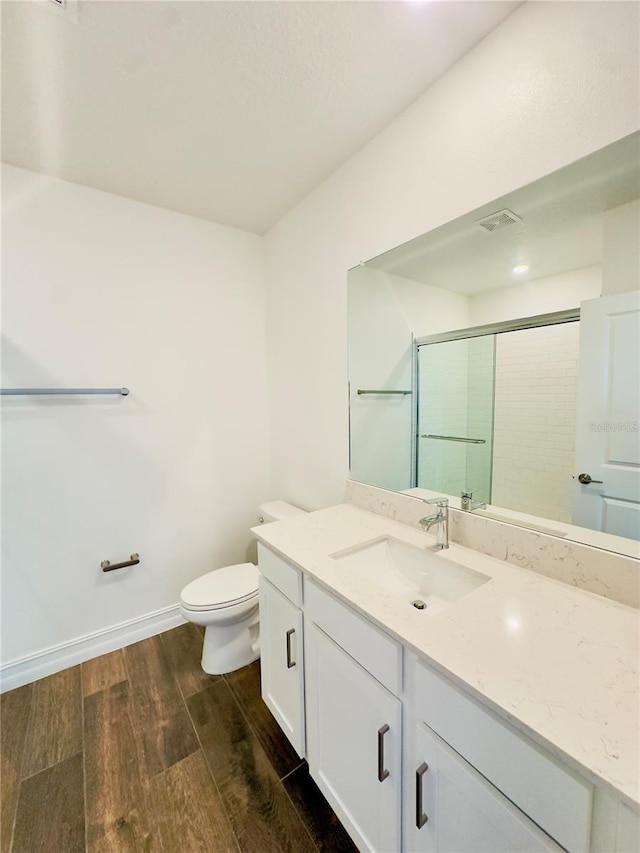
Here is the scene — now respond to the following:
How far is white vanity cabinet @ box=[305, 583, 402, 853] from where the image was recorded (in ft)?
2.78

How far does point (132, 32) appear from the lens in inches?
41.4

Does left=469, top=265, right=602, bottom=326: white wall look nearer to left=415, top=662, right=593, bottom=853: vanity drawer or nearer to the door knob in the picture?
the door knob

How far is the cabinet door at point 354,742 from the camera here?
0.85 metres

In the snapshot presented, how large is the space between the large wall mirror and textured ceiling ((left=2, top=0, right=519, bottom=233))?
21.3 inches

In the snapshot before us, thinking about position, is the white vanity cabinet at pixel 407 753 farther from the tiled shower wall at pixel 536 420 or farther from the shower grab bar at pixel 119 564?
the shower grab bar at pixel 119 564

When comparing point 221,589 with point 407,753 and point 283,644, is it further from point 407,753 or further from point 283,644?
point 407,753

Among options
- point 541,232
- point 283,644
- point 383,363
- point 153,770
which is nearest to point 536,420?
point 541,232

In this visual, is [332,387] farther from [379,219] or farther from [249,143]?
[249,143]

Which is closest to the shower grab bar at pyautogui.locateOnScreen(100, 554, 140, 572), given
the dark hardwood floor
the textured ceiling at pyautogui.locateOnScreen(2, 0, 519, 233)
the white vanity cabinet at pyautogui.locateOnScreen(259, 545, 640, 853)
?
the dark hardwood floor

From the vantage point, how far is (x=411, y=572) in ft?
4.10

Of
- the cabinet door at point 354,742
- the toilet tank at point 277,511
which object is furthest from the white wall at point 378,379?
the cabinet door at point 354,742

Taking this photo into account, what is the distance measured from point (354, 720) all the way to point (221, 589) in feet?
3.29

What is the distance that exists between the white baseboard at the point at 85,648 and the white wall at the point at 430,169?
107 cm

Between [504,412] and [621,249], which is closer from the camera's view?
[621,249]
